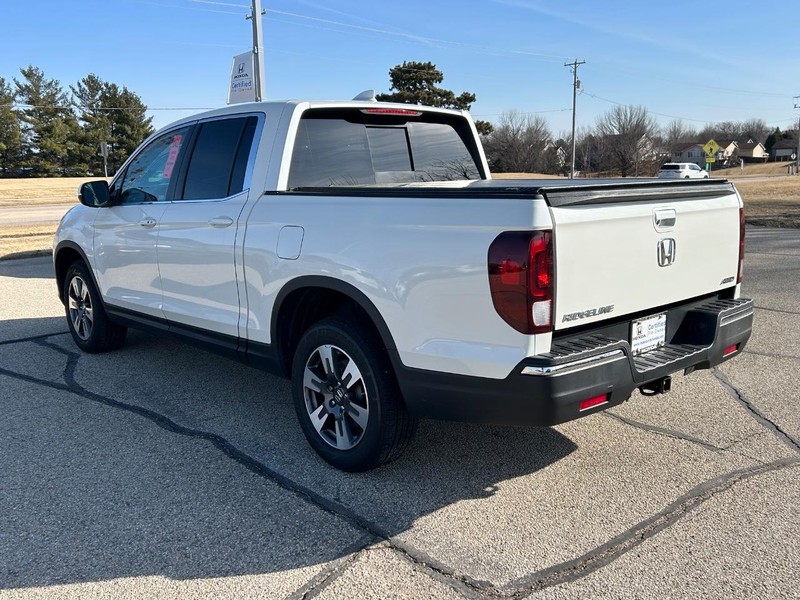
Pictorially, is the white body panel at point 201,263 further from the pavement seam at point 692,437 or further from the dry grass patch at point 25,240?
the dry grass patch at point 25,240

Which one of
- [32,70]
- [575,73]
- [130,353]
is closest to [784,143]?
[575,73]

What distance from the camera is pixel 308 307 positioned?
4.06 m

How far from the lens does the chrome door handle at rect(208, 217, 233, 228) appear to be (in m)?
4.30

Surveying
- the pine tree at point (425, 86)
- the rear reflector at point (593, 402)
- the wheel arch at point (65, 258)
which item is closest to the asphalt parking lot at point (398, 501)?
the rear reflector at point (593, 402)

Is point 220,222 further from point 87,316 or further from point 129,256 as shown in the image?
point 87,316

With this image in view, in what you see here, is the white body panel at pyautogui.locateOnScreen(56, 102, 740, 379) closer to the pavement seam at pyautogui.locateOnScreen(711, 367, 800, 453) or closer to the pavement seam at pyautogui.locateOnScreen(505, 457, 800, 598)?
the pavement seam at pyautogui.locateOnScreen(505, 457, 800, 598)

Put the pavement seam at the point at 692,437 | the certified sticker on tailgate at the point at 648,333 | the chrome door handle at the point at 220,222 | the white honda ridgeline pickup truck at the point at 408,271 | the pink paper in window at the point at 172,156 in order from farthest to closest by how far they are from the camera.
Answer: the pink paper in window at the point at 172,156, the chrome door handle at the point at 220,222, the pavement seam at the point at 692,437, the certified sticker on tailgate at the point at 648,333, the white honda ridgeline pickup truck at the point at 408,271

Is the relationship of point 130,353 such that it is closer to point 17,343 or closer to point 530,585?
point 17,343

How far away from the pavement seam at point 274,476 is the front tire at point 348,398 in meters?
0.29

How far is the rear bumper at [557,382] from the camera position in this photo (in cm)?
294

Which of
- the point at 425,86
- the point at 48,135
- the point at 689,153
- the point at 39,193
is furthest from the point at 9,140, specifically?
the point at 689,153

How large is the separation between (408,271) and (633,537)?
1561mm

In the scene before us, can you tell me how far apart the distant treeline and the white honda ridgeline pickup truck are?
6662 cm

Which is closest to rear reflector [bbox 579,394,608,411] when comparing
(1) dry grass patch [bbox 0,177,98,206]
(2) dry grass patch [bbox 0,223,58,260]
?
(2) dry grass patch [bbox 0,223,58,260]
